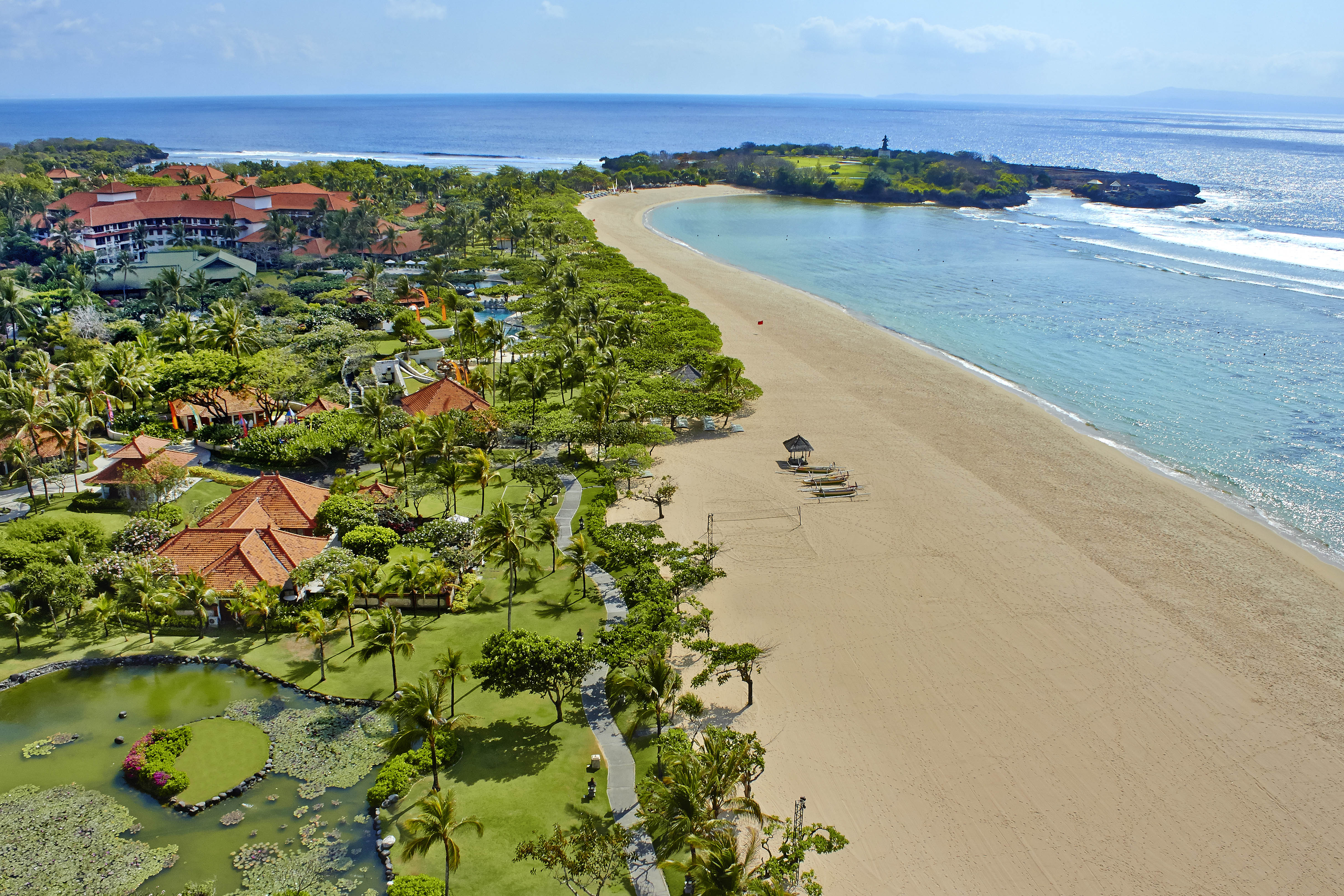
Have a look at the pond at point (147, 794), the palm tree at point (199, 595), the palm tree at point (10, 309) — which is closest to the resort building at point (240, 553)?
the palm tree at point (199, 595)

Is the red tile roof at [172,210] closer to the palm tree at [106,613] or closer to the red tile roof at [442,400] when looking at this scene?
the red tile roof at [442,400]

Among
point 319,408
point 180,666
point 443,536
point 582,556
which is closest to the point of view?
point 180,666

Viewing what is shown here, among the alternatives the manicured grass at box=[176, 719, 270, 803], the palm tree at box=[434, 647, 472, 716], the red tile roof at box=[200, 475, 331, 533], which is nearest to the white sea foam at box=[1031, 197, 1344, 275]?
the palm tree at box=[434, 647, 472, 716]

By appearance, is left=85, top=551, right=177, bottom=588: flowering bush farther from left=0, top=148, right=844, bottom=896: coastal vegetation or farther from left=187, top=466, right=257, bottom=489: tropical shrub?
left=187, top=466, right=257, bottom=489: tropical shrub

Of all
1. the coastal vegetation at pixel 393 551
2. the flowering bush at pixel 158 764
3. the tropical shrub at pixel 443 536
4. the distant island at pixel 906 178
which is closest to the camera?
the coastal vegetation at pixel 393 551

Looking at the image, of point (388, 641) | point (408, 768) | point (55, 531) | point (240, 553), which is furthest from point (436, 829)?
point (55, 531)

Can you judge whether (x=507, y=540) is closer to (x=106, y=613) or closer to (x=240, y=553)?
(x=240, y=553)
